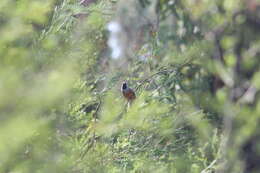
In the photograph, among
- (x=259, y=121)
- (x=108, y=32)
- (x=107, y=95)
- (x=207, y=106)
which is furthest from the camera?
(x=259, y=121)

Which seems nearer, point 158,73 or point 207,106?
point 158,73

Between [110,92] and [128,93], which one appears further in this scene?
[110,92]

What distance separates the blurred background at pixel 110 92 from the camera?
133cm

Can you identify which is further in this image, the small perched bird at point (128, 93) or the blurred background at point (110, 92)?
the small perched bird at point (128, 93)

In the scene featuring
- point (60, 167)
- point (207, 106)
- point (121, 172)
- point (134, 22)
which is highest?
point (60, 167)

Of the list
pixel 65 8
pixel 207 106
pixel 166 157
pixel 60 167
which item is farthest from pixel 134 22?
pixel 60 167

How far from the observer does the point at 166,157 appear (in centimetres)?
345

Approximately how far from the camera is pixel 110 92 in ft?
11.0

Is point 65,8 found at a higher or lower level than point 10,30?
lower

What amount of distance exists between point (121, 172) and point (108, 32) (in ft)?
4.50

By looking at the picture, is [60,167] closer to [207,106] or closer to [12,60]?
[12,60]

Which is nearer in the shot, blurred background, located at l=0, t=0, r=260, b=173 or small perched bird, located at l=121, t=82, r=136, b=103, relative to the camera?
blurred background, located at l=0, t=0, r=260, b=173

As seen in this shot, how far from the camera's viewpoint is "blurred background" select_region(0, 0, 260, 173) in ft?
4.37

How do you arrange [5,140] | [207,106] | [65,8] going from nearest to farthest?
[5,140], [65,8], [207,106]
